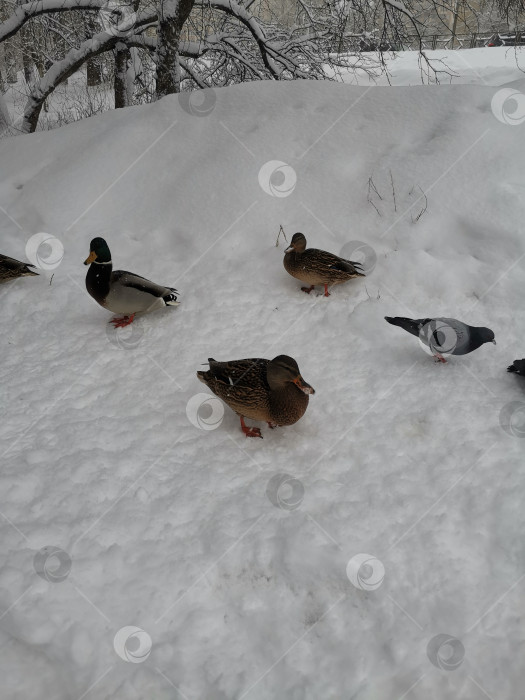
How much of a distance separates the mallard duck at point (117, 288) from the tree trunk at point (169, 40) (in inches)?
177

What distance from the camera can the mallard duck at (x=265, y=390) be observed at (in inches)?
116

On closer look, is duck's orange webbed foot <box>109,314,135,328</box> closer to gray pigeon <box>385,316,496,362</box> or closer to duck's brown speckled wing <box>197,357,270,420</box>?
duck's brown speckled wing <box>197,357,270,420</box>

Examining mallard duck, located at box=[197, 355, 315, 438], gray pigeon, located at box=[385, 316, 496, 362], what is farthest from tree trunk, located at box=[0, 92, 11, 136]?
gray pigeon, located at box=[385, 316, 496, 362]

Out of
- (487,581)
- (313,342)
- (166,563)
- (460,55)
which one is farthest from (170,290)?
(460,55)

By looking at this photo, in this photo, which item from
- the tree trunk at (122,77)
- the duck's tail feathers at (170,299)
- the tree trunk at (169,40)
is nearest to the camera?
the duck's tail feathers at (170,299)

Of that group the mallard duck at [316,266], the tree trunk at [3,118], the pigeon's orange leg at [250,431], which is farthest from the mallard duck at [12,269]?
the tree trunk at [3,118]

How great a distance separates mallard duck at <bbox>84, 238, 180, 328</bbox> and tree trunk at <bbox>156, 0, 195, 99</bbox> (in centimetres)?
449

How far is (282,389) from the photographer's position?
301 centimetres

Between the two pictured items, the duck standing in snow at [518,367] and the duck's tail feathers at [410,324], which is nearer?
the duck standing in snow at [518,367]

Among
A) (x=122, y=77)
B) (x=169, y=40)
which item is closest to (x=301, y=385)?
(x=169, y=40)

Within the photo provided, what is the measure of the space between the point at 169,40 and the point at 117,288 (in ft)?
15.9

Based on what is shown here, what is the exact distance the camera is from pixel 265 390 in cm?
304

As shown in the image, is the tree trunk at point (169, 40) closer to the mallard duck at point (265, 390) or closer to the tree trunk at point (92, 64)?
the tree trunk at point (92, 64)

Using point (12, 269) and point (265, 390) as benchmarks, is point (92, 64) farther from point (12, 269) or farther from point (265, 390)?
point (265, 390)
